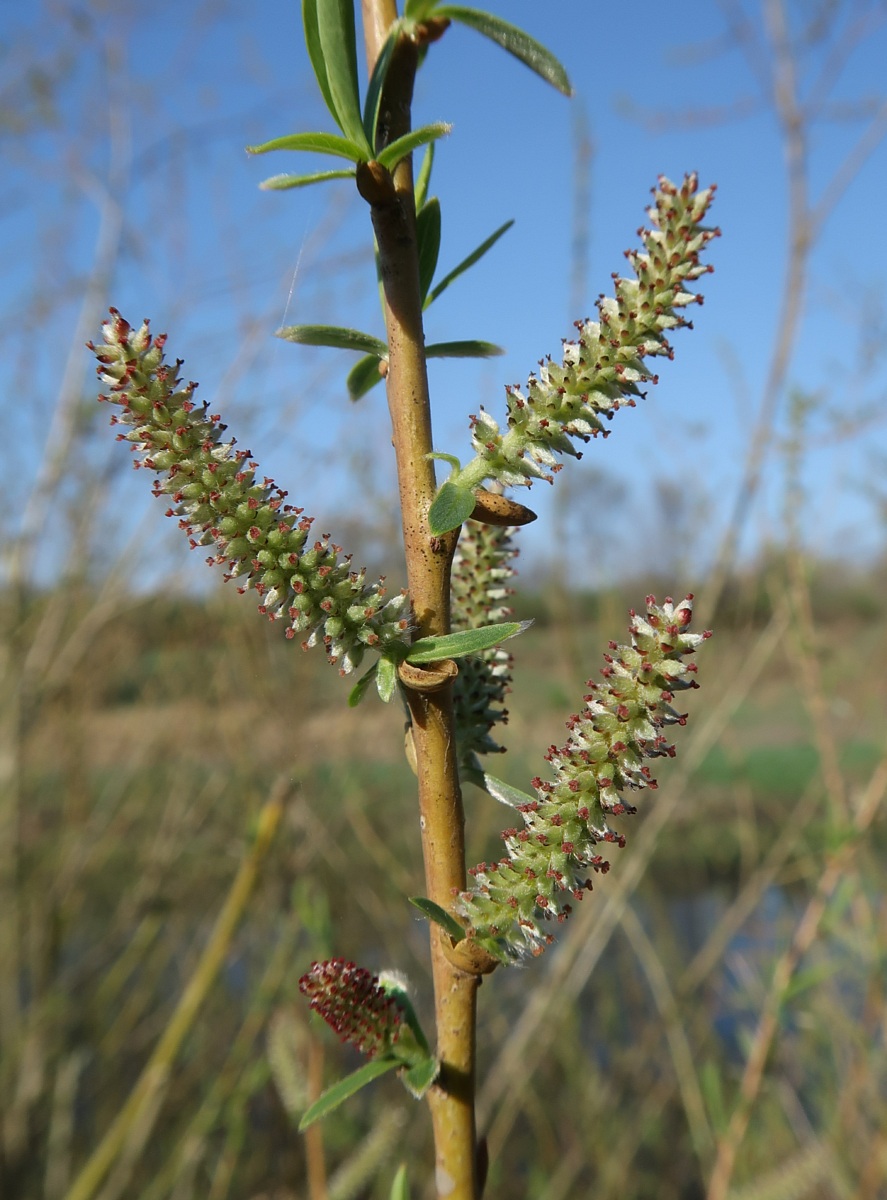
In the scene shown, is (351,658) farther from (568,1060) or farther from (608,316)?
(568,1060)

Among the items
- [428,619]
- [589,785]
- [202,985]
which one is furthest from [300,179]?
[202,985]

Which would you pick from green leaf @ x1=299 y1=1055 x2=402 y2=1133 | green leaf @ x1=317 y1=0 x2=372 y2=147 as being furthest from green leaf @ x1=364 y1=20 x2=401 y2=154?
green leaf @ x1=299 y1=1055 x2=402 y2=1133

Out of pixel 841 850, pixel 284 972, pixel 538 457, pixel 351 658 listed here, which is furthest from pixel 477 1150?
pixel 284 972

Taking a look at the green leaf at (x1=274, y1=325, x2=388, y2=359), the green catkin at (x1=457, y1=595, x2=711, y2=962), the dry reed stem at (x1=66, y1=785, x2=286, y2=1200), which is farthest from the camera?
the dry reed stem at (x1=66, y1=785, x2=286, y2=1200)

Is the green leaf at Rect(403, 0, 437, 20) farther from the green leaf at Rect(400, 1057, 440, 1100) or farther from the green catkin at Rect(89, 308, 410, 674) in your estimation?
the green leaf at Rect(400, 1057, 440, 1100)

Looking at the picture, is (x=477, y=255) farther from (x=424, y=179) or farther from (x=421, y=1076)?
(x=421, y=1076)

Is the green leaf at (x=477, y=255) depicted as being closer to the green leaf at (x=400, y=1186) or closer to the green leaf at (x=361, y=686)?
the green leaf at (x=361, y=686)
